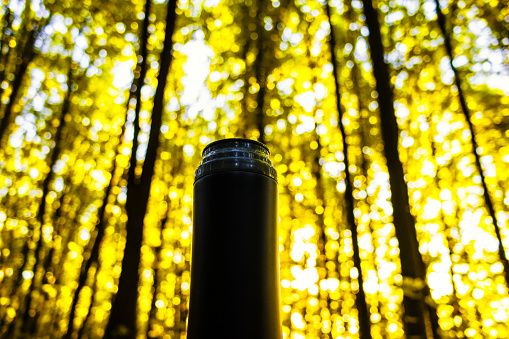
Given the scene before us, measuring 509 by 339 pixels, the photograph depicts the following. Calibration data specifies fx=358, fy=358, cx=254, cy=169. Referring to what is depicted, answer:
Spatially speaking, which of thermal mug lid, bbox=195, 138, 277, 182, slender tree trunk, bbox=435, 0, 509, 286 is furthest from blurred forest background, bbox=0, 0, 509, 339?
thermal mug lid, bbox=195, 138, 277, 182

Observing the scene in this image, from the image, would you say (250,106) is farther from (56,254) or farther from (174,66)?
(56,254)

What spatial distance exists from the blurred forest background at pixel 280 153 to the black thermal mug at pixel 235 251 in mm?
867

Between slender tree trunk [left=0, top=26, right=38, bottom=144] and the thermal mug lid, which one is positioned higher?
slender tree trunk [left=0, top=26, right=38, bottom=144]

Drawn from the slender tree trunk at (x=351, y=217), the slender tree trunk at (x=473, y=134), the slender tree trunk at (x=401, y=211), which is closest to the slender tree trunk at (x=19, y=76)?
the slender tree trunk at (x=351, y=217)

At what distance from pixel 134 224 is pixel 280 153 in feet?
1.90

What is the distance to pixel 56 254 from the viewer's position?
3.87 feet

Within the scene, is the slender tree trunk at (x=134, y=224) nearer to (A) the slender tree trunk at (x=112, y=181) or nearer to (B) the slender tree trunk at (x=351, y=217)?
(A) the slender tree trunk at (x=112, y=181)

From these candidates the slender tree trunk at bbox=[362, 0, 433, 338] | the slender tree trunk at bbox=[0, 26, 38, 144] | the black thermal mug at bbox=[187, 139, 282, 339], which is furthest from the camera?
the slender tree trunk at bbox=[0, 26, 38, 144]

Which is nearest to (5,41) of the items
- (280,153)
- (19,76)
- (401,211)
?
(19,76)

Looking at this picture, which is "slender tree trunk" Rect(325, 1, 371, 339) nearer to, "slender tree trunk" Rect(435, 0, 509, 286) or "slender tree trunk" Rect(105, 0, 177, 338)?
"slender tree trunk" Rect(435, 0, 509, 286)

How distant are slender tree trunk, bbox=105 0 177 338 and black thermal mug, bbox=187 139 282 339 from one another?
916 millimetres

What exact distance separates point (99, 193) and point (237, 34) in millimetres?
846

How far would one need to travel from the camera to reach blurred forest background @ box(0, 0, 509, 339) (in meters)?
1.15

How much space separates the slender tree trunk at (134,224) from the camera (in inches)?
43.8
